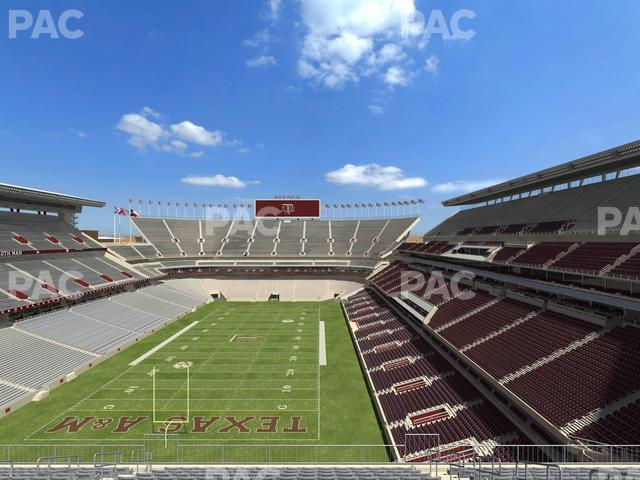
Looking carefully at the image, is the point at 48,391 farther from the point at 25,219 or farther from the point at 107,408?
the point at 25,219

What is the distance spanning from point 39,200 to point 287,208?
3850 cm

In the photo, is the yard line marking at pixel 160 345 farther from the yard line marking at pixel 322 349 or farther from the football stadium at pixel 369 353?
the yard line marking at pixel 322 349

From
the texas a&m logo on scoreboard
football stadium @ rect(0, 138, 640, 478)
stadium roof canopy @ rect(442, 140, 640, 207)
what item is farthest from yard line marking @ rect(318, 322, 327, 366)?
the texas a&m logo on scoreboard

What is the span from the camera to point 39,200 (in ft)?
131

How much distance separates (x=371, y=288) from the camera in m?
50.1

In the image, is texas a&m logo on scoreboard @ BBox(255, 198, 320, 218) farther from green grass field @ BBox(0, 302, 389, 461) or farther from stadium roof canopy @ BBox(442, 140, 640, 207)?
green grass field @ BBox(0, 302, 389, 461)

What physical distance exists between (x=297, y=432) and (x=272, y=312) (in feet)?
89.2

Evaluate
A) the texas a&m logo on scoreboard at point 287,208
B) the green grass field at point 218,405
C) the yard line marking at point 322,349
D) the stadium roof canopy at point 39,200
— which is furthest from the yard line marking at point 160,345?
the texas a&m logo on scoreboard at point 287,208

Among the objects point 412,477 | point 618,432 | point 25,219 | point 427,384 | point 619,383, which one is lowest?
point 427,384

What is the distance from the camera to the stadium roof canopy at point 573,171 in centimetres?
2116

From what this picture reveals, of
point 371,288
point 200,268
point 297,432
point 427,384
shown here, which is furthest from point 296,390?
point 200,268

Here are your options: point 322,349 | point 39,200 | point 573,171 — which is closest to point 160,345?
point 322,349

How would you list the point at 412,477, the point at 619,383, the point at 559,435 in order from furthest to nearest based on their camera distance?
the point at 619,383, the point at 559,435, the point at 412,477

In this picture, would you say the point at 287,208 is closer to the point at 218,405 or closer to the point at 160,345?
the point at 160,345
